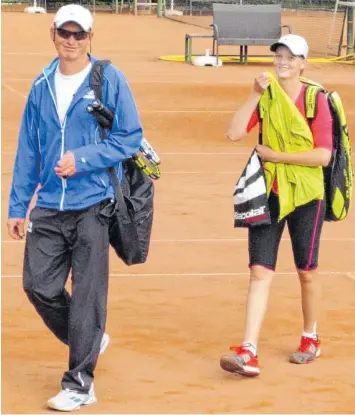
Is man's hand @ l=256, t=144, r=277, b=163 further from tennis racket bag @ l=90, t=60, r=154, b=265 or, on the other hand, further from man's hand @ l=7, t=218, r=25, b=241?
man's hand @ l=7, t=218, r=25, b=241

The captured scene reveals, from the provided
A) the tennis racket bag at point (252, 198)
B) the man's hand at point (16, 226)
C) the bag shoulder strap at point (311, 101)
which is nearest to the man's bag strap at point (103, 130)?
the man's hand at point (16, 226)

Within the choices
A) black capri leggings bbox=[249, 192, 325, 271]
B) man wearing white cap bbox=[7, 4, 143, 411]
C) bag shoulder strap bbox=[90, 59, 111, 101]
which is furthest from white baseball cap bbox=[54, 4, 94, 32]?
black capri leggings bbox=[249, 192, 325, 271]

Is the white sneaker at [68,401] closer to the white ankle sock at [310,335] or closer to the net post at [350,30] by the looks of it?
the white ankle sock at [310,335]

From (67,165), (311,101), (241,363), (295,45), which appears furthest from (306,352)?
(67,165)

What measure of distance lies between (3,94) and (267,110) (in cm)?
1568

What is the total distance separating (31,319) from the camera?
8406 mm

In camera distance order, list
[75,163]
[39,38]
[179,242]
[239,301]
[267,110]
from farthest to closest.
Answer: [39,38] < [179,242] < [239,301] < [267,110] < [75,163]

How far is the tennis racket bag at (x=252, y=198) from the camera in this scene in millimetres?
7219

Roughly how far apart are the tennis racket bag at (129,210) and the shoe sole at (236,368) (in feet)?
2.34

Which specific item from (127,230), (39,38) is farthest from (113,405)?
(39,38)

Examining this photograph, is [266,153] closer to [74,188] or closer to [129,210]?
[129,210]

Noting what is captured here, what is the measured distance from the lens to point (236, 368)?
7.11m

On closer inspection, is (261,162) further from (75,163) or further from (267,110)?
(75,163)

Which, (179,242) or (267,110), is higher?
(267,110)
